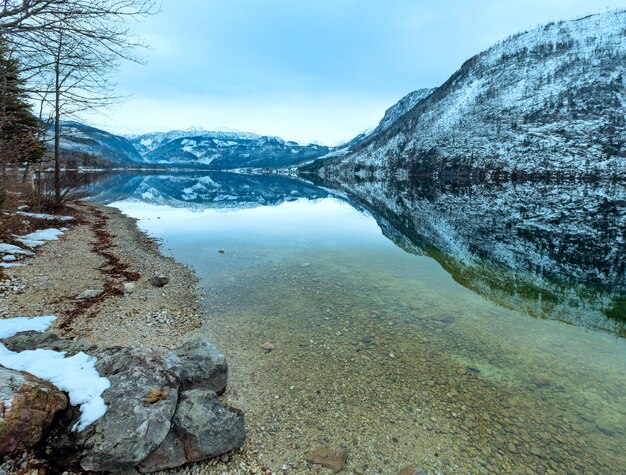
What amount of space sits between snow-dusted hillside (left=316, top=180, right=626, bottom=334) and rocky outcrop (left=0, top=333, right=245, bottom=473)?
45.8 ft

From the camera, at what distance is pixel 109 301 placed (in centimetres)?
1288

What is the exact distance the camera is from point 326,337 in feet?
37.8

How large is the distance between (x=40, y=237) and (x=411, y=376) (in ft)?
74.2

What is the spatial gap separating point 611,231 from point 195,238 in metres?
39.1

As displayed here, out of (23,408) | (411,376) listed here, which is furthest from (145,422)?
(411,376)

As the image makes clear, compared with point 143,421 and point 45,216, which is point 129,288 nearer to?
point 143,421

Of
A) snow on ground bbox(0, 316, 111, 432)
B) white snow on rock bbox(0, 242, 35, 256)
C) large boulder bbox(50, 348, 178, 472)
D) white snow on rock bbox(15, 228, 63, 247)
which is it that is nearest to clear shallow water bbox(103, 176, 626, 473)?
large boulder bbox(50, 348, 178, 472)

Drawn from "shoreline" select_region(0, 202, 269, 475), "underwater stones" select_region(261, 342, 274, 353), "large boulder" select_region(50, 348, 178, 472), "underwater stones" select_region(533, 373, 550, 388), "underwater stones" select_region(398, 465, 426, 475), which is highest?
"large boulder" select_region(50, 348, 178, 472)

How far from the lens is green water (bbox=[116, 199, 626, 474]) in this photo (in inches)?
275

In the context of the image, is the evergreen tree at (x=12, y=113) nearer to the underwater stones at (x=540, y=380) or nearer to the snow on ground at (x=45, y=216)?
the snow on ground at (x=45, y=216)

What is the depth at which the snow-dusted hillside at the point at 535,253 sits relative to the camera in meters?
15.8

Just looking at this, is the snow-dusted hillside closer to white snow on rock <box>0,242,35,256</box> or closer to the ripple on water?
the ripple on water

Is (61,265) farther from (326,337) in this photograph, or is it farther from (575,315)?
(575,315)

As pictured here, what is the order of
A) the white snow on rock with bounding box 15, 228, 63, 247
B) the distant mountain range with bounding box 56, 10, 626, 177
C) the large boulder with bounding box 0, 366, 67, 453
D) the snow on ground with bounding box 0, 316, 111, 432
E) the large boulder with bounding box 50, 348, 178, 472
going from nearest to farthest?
the large boulder with bounding box 0, 366, 67, 453, the large boulder with bounding box 50, 348, 178, 472, the snow on ground with bounding box 0, 316, 111, 432, the white snow on rock with bounding box 15, 228, 63, 247, the distant mountain range with bounding box 56, 10, 626, 177
